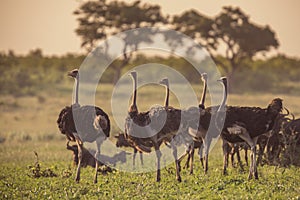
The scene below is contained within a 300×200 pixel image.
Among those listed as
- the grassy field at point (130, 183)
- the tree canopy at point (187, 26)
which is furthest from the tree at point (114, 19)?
the grassy field at point (130, 183)

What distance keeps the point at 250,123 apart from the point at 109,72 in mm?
46217

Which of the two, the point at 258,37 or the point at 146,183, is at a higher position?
the point at 258,37

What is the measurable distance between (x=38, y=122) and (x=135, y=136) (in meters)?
18.4

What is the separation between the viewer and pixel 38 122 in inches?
1190

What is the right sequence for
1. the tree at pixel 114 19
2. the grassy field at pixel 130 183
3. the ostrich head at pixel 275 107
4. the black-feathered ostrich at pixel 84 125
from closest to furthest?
the grassy field at pixel 130 183 → the ostrich head at pixel 275 107 → the black-feathered ostrich at pixel 84 125 → the tree at pixel 114 19

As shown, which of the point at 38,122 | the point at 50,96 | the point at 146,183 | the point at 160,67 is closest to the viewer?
the point at 146,183

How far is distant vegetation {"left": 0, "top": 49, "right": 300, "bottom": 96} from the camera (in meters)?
46.8

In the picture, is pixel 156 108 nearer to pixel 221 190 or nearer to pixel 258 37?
pixel 221 190

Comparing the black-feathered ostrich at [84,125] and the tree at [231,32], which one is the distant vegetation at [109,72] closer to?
the tree at [231,32]

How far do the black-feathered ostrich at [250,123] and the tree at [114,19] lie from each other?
31.1 metres

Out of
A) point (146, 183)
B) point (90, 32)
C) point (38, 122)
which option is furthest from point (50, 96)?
point (146, 183)

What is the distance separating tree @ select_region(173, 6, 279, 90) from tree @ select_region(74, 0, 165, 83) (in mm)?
3192

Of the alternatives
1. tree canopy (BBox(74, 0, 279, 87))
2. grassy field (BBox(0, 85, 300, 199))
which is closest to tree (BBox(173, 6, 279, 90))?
tree canopy (BBox(74, 0, 279, 87))

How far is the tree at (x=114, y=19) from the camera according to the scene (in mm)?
43438
